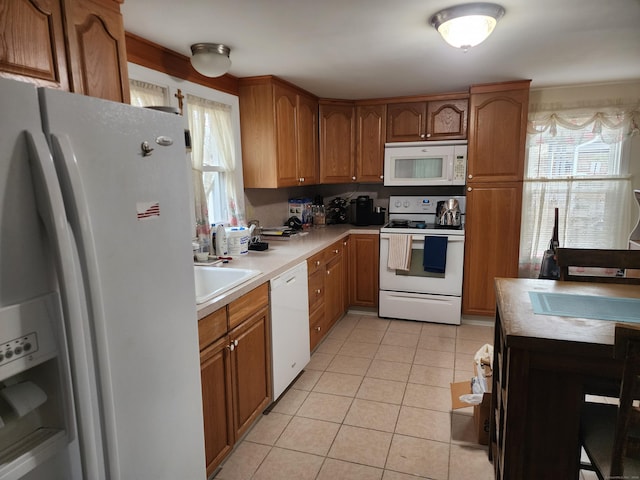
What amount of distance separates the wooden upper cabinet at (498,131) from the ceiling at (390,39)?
194 mm

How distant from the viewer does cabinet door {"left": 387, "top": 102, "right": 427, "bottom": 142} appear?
3.92 m

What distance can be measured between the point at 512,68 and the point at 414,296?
80.7 inches

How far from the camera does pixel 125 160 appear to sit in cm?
110

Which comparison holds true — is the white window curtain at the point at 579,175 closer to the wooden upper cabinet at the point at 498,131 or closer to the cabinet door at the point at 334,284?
the wooden upper cabinet at the point at 498,131

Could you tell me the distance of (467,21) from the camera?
1.90m

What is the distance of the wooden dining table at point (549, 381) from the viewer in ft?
4.23

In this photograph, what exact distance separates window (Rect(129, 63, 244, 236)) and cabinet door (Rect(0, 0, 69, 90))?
2.80 feet

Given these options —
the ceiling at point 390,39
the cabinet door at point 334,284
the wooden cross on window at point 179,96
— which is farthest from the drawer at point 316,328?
the ceiling at point 390,39

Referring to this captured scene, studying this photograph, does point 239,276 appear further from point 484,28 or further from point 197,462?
point 484,28

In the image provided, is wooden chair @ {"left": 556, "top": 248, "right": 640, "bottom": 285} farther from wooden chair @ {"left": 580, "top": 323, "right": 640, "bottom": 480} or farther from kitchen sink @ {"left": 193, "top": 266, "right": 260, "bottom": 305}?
kitchen sink @ {"left": 193, "top": 266, "right": 260, "bottom": 305}

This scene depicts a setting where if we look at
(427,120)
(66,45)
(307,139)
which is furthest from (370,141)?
(66,45)

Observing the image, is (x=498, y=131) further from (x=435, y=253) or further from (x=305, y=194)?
(x=305, y=194)

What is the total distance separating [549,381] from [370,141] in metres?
3.11

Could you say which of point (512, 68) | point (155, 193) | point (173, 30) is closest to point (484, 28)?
point (512, 68)
